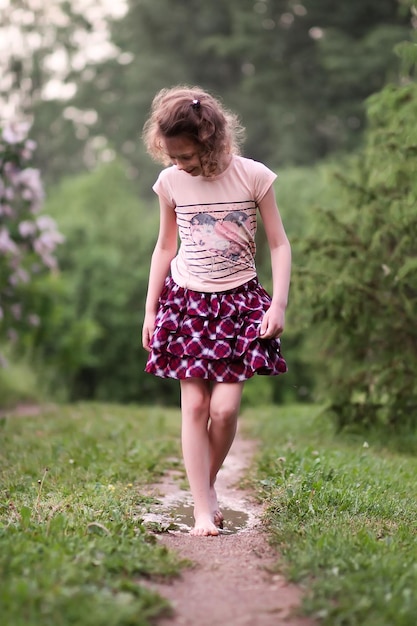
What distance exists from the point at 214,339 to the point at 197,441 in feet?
1.47

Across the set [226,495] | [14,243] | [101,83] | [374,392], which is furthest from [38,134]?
[226,495]

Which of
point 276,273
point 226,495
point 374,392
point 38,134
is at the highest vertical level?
point 38,134

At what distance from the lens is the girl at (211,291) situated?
143 inches

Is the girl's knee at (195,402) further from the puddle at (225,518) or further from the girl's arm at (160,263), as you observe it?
the puddle at (225,518)

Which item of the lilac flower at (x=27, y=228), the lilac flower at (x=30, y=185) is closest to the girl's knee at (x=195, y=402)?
the lilac flower at (x=30, y=185)

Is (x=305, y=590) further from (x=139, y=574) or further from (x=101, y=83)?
(x=101, y=83)

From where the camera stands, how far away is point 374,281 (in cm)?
621

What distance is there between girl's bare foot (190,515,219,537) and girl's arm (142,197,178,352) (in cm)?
80

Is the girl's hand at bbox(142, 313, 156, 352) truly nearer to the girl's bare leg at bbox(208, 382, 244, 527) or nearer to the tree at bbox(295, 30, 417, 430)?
the girl's bare leg at bbox(208, 382, 244, 527)

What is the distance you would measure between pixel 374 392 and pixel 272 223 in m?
3.08

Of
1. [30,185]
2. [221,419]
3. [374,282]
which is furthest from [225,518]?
[30,185]

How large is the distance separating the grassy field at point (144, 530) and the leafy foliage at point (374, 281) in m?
0.75

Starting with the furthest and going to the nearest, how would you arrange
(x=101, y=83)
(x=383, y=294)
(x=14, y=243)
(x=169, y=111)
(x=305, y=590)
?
1. (x=101, y=83)
2. (x=14, y=243)
3. (x=383, y=294)
4. (x=169, y=111)
5. (x=305, y=590)

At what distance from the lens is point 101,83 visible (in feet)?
87.3
